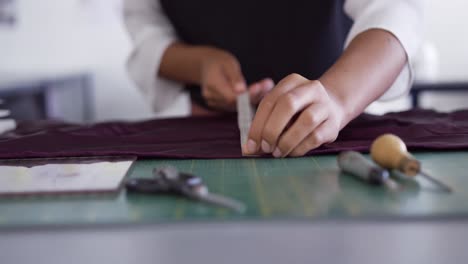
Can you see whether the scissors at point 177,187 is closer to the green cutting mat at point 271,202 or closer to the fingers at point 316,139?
the green cutting mat at point 271,202

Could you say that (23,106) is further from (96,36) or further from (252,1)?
(252,1)

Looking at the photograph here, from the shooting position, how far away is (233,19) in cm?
130

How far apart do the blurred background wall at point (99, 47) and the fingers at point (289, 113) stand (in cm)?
220

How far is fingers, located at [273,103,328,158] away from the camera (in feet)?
2.03

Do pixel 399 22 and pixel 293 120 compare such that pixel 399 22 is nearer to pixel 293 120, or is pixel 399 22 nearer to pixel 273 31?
pixel 293 120

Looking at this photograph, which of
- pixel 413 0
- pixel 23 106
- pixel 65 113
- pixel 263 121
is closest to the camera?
pixel 263 121

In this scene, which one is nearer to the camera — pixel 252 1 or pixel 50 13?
pixel 252 1

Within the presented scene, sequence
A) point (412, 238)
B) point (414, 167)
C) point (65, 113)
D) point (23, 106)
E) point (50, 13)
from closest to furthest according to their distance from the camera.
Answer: point (412, 238) < point (414, 167) < point (23, 106) < point (65, 113) < point (50, 13)

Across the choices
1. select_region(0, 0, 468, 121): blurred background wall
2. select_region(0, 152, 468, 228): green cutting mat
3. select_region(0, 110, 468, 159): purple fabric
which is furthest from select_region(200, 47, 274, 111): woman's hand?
select_region(0, 0, 468, 121): blurred background wall

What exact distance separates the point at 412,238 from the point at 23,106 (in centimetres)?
186

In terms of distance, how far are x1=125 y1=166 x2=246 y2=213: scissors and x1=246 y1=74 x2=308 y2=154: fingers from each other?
0.44ft

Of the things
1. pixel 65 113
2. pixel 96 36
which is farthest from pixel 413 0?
pixel 96 36

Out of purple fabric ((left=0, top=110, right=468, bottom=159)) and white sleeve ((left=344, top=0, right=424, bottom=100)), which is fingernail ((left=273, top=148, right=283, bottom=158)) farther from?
white sleeve ((left=344, top=0, right=424, bottom=100))

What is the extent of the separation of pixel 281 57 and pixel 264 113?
0.64m
